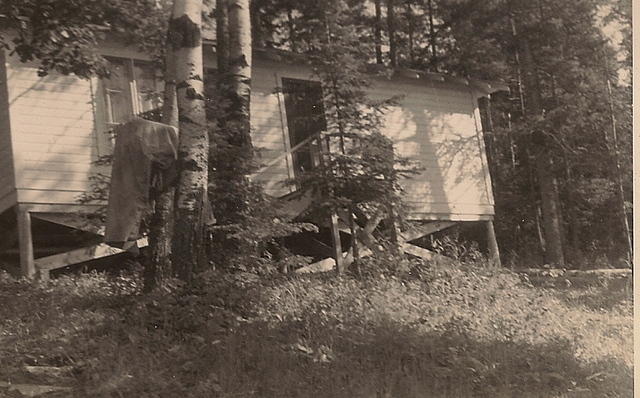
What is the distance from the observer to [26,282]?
787cm

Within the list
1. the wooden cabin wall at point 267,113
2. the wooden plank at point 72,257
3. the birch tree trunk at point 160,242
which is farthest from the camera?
the wooden cabin wall at point 267,113

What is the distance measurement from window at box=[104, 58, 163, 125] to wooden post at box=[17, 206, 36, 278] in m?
1.52

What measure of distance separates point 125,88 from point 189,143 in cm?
346

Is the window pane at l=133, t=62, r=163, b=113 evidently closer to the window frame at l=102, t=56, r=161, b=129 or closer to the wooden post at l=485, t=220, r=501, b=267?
the window frame at l=102, t=56, r=161, b=129

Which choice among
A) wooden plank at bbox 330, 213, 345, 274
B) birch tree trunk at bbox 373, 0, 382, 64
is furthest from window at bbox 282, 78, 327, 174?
birch tree trunk at bbox 373, 0, 382, 64

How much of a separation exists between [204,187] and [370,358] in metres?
2.21

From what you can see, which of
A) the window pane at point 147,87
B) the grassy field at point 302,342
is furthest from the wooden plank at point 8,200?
the grassy field at point 302,342

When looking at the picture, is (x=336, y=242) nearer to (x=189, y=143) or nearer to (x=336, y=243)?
(x=336, y=243)

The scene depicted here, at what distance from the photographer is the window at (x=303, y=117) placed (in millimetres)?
9656

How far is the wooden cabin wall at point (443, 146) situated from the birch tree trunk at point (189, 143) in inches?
167

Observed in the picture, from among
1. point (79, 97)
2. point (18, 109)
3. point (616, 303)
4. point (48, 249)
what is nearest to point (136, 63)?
point (79, 97)

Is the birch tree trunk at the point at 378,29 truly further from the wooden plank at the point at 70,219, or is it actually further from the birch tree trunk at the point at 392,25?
the wooden plank at the point at 70,219

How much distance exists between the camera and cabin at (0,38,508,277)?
30.0ft

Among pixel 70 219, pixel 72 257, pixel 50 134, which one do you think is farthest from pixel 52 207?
pixel 50 134
